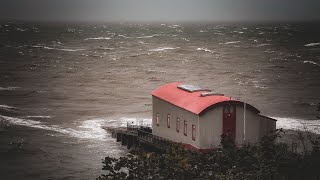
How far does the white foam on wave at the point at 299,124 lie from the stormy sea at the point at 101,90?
0.37ft

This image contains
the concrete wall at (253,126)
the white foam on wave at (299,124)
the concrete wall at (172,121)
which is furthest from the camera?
the white foam on wave at (299,124)

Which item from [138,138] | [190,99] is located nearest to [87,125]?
[138,138]

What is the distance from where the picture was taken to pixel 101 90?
101062 mm

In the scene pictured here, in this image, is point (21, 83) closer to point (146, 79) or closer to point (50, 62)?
point (146, 79)

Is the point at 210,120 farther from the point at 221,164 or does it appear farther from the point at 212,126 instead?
the point at 221,164

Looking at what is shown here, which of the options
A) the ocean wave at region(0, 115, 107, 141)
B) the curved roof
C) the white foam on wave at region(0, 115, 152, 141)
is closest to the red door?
the curved roof

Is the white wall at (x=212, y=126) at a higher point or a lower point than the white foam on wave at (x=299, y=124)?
higher

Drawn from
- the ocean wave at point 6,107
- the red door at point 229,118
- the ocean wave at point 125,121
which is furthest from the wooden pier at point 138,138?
the ocean wave at point 6,107

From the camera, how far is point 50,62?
147750mm

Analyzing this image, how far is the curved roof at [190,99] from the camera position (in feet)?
147

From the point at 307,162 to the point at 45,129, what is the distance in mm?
39110

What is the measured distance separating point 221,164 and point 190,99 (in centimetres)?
1952

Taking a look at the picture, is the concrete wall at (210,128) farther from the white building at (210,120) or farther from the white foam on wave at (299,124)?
the white foam on wave at (299,124)

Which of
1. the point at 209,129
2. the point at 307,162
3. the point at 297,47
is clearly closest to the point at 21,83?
the point at 209,129
